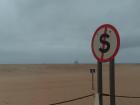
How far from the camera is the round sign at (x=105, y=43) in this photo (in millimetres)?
4062

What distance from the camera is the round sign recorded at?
4.06m

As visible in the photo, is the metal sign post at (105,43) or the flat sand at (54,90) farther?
the flat sand at (54,90)

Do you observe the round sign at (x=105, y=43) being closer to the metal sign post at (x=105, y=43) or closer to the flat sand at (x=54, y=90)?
the metal sign post at (x=105, y=43)

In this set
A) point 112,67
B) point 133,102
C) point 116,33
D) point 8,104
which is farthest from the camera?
point 8,104

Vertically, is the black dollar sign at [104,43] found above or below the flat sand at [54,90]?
above

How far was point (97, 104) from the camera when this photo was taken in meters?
4.31

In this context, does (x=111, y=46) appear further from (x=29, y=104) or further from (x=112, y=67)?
(x=29, y=104)

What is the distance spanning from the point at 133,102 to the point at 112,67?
6.87 meters

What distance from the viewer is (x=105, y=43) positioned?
13.6ft

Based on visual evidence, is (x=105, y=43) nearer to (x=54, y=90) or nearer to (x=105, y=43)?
(x=105, y=43)

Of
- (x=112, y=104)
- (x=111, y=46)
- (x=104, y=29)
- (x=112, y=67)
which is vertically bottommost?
(x=112, y=104)

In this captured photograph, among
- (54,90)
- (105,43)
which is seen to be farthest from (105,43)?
(54,90)

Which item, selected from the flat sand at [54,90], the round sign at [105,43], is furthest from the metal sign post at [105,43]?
the flat sand at [54,90]

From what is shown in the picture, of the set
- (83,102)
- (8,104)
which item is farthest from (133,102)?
(8,104)
